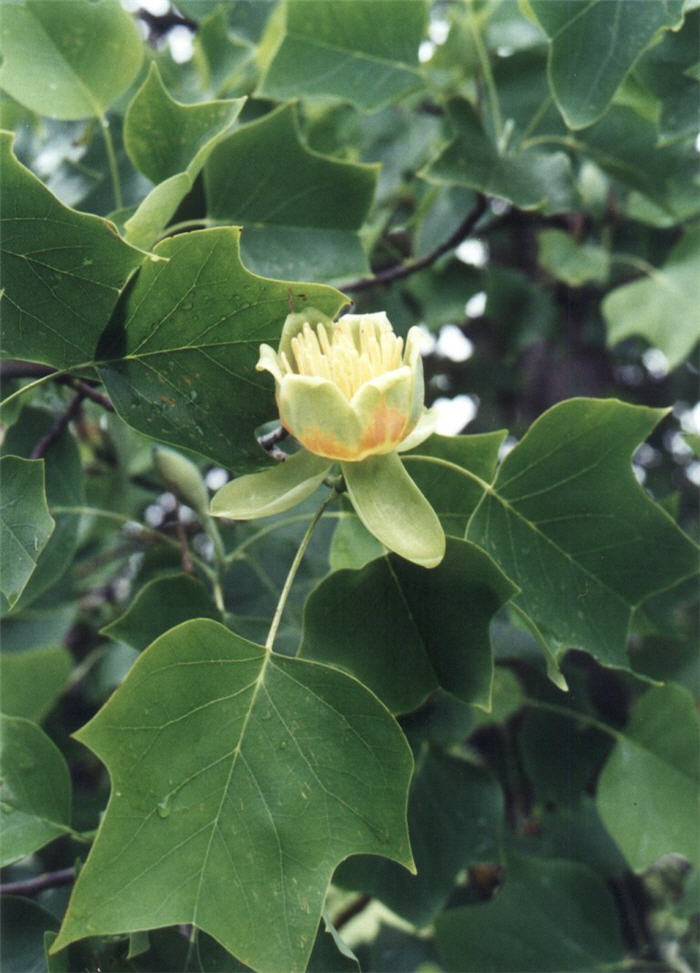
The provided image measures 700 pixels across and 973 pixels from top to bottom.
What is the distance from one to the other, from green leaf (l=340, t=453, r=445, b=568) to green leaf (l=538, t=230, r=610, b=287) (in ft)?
2.94

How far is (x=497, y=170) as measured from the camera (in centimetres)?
115

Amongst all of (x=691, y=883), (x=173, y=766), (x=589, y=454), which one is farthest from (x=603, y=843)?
(x=173, y=766)

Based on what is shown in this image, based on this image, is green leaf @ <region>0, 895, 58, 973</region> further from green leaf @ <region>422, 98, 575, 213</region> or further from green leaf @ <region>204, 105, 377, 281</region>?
green leaf @ <region>422, 98, 575, 213</region>

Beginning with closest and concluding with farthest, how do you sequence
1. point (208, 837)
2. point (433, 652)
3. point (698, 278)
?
point (208, 837)
point (433, 652)
point (698, 278)

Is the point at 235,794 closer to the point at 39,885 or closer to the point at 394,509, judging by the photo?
the point at 394,509

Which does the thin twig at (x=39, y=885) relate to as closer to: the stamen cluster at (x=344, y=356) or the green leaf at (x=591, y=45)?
the stamen cluster at (x=344, y=356)

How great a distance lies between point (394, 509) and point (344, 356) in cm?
12

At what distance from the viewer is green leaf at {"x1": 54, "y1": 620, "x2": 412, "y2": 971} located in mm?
671

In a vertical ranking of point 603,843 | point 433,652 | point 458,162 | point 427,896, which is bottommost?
point 603,843

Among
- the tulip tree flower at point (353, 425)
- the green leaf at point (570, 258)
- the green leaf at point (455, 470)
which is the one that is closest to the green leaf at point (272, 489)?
the tulip tree flower at point (353, 425)

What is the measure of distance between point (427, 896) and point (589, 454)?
21.1 inches

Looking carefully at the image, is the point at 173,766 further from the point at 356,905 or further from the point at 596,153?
the point at 596,153

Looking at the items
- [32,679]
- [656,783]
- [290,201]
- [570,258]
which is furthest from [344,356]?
[570,258]

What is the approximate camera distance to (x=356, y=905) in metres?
1.32
